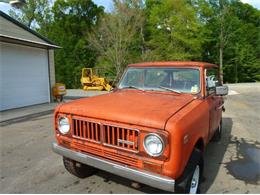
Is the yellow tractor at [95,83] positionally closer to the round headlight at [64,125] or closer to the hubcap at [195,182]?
the round headlight at [64,125]

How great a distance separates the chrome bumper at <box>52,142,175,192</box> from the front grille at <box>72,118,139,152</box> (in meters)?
0.22

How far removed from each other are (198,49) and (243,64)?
31.2ft

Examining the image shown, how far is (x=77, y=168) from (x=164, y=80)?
203 cm

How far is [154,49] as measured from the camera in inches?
1164

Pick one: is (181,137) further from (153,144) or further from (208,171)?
(208,171)

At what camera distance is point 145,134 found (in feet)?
8.65

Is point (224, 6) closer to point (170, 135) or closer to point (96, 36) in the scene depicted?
point (96, 36)

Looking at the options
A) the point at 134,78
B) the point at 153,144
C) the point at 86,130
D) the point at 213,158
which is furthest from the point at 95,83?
the point at 153,144

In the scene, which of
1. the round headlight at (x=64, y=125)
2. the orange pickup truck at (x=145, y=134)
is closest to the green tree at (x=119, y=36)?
the orange pickup truck at (x=145, y=134)

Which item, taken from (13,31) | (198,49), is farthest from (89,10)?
(13,31)

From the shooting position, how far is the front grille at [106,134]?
9.00ft

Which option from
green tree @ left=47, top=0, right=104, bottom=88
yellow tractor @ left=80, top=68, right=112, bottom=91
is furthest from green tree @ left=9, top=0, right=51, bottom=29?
yellow tractor @ left=80, top=68, right=112, bottom=91

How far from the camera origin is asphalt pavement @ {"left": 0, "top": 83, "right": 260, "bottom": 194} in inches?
141

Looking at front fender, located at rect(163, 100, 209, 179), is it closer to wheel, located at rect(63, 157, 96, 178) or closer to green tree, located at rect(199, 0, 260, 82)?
wheel, located at rect(63, 157, 96, 178)
